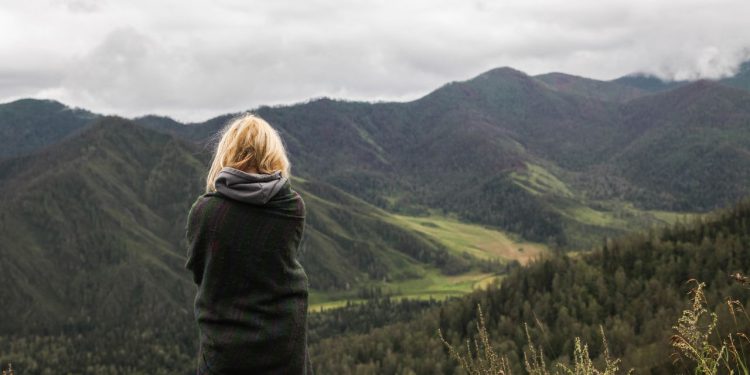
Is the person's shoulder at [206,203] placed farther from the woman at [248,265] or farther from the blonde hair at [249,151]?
the blonde hair at [249,151]

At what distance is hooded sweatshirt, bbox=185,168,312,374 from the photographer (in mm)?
7273

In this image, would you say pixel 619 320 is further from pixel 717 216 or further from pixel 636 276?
pixel 717 216

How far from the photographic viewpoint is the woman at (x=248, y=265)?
7277mm

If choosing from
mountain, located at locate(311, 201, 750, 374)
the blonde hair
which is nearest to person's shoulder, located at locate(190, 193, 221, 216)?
the blonde hair

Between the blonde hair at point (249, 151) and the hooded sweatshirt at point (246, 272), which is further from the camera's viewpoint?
the blonde hair at point (249, 151)

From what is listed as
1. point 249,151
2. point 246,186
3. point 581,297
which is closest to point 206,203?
point 246,186

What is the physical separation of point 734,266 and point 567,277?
3917cm

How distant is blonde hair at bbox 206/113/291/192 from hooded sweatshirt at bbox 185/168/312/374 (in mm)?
302

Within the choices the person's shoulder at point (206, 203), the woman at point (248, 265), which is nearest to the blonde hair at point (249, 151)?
the woman at point (248, 265)

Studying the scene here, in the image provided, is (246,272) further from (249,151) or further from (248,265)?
(249,151)

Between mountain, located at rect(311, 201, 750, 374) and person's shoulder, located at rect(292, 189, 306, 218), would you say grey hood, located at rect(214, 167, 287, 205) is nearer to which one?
person's shoulder, located at rect(292, 189, 306, 218)

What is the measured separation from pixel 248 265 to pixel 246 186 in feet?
3.13

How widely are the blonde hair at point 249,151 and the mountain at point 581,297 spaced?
398ft

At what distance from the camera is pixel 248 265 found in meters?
7.34
